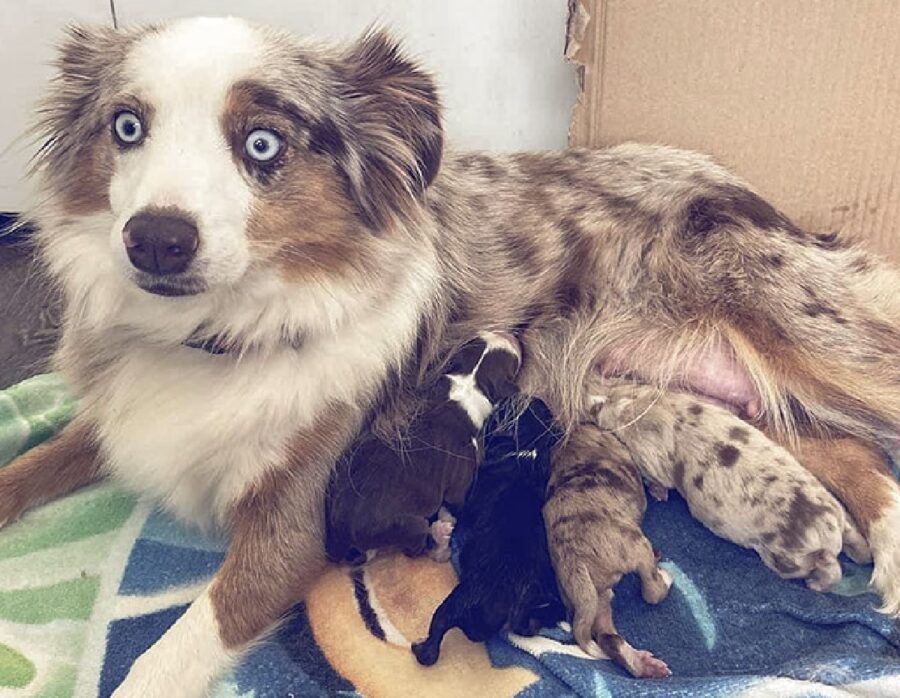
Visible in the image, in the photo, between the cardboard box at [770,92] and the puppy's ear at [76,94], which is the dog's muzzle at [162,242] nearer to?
the puppy's ear at [76,94]

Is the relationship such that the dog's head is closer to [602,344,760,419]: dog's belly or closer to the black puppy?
the black puppy

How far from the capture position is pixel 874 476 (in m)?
2.38

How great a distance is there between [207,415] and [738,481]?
1.29 m

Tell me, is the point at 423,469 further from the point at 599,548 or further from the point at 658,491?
the point at 658,491

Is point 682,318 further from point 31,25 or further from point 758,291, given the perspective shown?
point 31,25

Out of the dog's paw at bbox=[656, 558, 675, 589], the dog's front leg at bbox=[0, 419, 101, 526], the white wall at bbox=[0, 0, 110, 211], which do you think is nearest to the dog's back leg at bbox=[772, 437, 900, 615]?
the dog's paw at bbox=[656, 558, 675, 589]

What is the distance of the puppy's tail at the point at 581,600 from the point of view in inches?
80.6

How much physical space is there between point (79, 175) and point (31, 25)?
1.53 m

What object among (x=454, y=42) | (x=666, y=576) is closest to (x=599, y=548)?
(x=666, y=576)

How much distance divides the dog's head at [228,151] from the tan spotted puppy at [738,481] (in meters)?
0.88

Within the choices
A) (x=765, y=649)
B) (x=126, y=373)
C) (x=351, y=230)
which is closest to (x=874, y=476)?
(x=765, y=649)

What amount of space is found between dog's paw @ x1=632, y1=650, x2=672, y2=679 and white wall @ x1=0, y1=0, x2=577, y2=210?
2008 millimetres

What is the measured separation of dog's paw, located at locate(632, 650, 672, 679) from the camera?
2010 millimetres

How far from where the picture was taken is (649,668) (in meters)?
2.01
